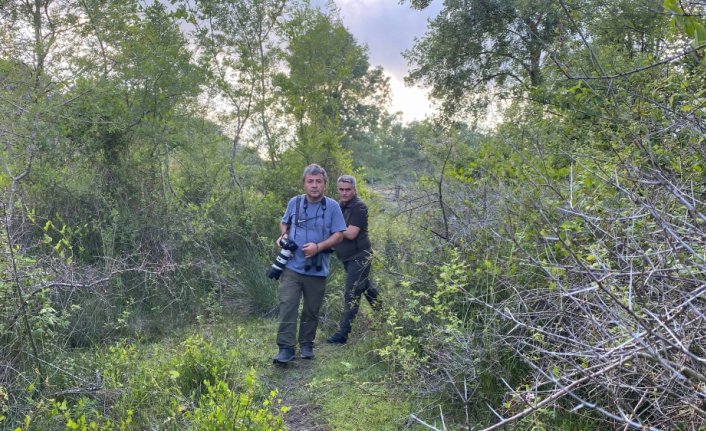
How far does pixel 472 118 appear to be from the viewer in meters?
17.3

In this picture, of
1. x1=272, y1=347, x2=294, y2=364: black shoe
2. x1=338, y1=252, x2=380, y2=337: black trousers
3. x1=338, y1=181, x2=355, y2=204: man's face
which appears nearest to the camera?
x1=272, y1=347, x2=294, y2=364: black shoe

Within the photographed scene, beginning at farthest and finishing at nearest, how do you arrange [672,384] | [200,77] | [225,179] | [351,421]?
[225,179] < [200,77] < [351,421] < [672,384]

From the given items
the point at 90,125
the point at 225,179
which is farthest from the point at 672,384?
the point at 225,179

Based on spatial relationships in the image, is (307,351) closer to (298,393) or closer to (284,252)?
(298,393)

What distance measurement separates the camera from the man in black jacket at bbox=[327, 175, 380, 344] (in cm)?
555

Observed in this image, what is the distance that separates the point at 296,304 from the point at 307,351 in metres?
0.51

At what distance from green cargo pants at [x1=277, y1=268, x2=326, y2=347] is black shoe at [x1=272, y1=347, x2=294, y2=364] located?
47 millimetres

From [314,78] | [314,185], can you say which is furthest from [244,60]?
[314,185]

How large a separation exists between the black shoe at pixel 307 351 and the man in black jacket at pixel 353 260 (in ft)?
1.52

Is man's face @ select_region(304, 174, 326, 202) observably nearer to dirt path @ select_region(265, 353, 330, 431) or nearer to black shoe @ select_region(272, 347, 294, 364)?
black shoe @ select_region(272, 347, 294, 364)

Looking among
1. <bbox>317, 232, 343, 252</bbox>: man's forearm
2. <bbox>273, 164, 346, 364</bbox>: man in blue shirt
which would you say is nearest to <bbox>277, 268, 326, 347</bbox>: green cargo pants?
<bbox>273, 164, 346, 364</bbox>: man in blue shirt

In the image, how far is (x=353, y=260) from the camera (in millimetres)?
5613

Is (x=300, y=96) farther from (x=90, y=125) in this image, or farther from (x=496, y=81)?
(x=496, y=81)

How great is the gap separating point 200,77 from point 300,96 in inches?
76.1
